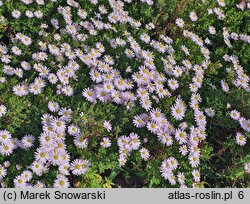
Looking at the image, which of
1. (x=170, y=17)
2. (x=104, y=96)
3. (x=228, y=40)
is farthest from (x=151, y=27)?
(x=104, y=96)

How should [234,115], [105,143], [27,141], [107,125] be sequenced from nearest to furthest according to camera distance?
[27,141] → [105,143] → [107,125] → [234,115]

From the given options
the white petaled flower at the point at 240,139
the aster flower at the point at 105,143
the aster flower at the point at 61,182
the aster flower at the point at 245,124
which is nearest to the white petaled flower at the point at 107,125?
the aster flower at the point at 105,143

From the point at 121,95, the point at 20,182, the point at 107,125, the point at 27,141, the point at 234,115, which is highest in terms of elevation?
the point at 121,95

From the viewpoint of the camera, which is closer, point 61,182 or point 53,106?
point 61,182

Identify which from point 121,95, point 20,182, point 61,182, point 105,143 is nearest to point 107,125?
point 105,143

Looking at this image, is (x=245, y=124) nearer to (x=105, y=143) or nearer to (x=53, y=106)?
(x=105, y=143)

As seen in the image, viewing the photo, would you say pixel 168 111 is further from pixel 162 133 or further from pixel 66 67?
pixel 66 67

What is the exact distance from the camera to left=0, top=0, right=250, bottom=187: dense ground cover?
4668mm

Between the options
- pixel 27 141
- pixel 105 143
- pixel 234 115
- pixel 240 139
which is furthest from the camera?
pixel 234 115

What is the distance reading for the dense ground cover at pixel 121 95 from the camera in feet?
15.3

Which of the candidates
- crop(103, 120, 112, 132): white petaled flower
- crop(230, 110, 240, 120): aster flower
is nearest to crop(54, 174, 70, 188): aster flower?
crop(103, 120, 112, 132): white petaled flower

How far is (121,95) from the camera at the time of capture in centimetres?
524

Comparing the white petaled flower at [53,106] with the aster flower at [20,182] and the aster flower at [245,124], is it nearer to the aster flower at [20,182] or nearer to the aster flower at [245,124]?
the aster flower at [20,182]

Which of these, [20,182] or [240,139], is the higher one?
[240,139]
